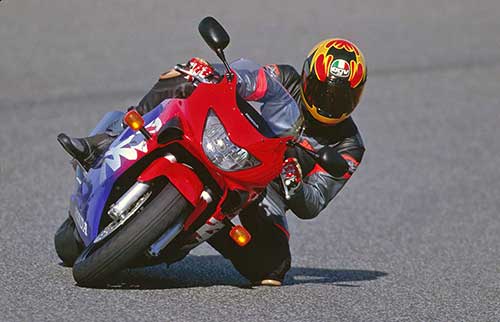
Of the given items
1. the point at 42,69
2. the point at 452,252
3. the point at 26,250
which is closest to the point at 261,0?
the point at 42,69

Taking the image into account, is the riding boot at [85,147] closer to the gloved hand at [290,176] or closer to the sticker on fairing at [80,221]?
the sticker on fairing at [80,221]

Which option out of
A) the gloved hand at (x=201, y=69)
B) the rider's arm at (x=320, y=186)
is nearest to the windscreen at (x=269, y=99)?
the gloved hand at (x=201, y=69)

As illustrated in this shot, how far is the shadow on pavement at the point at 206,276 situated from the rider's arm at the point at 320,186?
0.59 meters

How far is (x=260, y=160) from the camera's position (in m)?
5.97

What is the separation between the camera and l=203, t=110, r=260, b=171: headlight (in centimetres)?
582

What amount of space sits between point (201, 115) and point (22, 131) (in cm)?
554

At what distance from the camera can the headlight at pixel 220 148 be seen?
5.82m

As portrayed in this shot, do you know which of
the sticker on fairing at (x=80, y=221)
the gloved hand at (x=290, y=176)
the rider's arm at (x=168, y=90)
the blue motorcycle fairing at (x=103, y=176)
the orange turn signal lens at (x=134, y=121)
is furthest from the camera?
the rider's arm at (x=168, y=90)

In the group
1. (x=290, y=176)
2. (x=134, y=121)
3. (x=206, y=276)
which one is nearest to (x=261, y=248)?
(x=206, y=276)

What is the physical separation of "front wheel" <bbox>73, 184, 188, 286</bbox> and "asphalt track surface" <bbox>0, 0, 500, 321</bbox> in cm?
22

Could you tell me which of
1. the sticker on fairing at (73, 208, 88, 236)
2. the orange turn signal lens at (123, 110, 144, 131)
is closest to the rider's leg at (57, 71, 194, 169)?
the sticker on fairing at (73, 208, 88, 236)

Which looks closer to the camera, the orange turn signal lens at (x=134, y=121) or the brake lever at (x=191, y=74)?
the orange turn signal lens at (x=134, y=121)

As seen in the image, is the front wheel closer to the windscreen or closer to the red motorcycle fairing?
the red motorcycle fairing

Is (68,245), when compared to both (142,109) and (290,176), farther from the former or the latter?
(290,176)
